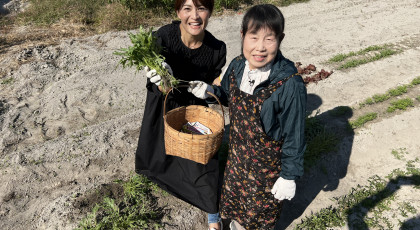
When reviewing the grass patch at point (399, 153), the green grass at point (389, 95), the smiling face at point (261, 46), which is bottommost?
the grass patch at point (399, 153)

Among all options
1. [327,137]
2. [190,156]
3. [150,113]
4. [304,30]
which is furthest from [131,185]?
[304,30]

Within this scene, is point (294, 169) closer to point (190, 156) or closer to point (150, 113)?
point (190, 156)

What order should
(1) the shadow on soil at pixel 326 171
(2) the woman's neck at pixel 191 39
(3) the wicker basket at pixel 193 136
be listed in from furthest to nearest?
(1) the shadow on soil at pixel 326 171, (2) the woman's neck at pixel 191 39, (3) the wicker basket at pixel 193 136

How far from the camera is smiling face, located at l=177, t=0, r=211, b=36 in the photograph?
269cm

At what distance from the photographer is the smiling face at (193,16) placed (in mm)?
2693

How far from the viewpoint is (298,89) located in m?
2.07

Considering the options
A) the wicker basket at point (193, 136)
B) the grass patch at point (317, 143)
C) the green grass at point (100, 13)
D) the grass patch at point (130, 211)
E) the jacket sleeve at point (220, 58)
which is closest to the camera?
the wicker basket at point (193, 136)

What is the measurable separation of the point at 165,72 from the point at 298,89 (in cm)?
116

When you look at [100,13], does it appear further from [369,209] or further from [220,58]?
[369,209]

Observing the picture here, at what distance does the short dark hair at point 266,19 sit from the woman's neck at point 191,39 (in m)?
0.89

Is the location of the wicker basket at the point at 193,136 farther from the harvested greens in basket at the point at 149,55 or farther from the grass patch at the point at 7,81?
the grass patch at the point at 7,81

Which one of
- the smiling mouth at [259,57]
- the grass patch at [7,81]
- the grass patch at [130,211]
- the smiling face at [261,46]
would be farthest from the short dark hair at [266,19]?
the grass patch at [7,81]

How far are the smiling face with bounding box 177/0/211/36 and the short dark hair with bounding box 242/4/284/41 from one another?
719mm

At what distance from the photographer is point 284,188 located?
2377 millimetres
